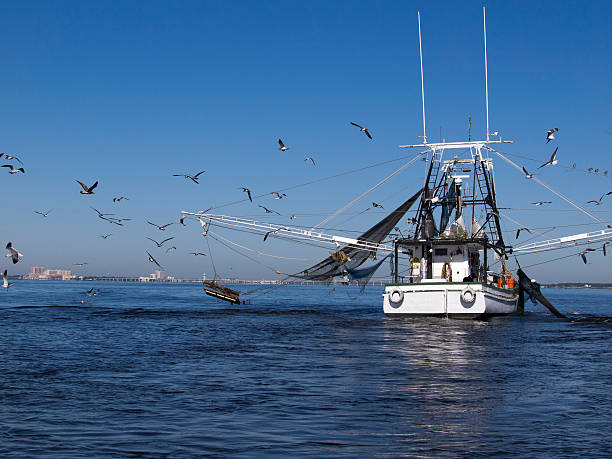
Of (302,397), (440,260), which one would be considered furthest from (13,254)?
(440,260)

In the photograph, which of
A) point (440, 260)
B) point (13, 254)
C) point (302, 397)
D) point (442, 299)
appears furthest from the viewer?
point (440, 260)

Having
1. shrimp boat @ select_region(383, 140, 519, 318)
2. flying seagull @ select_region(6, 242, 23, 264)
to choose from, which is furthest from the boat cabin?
flying seagull @ select_region(6, 242, 23, 264)

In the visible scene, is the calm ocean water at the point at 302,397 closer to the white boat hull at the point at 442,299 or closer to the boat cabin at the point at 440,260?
the white boat hull at the point at 442,299

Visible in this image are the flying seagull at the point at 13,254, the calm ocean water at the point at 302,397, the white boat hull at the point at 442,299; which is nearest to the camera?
the calm ocean water at the point at 302,397

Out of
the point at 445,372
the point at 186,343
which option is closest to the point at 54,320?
the point at 186,343

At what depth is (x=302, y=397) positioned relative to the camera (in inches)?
591

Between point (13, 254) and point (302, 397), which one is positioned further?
point (13, 254)

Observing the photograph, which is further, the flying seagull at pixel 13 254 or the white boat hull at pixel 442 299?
the white boat hull at pixel 442 299

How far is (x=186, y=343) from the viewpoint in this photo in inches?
1080

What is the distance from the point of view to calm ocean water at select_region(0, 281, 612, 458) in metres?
11.0

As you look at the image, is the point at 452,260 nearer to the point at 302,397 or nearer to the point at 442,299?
the point at 442,299

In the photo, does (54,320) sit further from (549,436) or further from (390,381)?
(549,436)

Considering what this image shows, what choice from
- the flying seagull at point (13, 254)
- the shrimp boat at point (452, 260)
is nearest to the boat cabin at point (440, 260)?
the shrimp boat at point (452, 260)

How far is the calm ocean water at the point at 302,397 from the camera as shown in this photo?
11.0 metres
